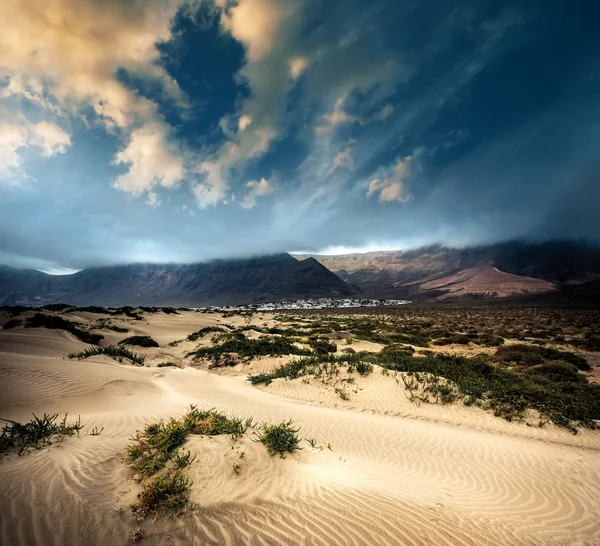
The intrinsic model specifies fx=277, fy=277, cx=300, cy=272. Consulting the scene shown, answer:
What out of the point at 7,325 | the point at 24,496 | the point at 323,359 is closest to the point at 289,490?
the point at 24,496

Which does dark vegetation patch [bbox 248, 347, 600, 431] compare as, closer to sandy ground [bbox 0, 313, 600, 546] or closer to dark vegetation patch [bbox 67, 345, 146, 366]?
sandy ground [bbox 0, 313, 600, 546]

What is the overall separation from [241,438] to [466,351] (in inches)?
914

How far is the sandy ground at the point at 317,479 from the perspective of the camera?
10.8 ft

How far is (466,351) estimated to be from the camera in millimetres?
22656

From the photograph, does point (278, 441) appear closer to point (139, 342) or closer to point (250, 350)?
point (250, 350)

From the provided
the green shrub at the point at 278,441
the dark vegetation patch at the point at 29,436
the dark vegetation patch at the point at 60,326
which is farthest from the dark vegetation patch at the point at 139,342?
the green shrub at the point at 278,441

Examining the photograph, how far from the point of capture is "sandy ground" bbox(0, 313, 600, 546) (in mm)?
3301

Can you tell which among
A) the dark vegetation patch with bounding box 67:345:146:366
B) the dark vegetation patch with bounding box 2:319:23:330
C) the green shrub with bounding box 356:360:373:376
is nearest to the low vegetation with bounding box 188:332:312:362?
the dark vegetation patch with bounding box 67:345:146:366

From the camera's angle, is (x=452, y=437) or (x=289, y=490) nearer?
(x=289, y=490)

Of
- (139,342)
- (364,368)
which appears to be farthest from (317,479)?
(139,342)

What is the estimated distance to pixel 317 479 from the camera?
4.54 metres

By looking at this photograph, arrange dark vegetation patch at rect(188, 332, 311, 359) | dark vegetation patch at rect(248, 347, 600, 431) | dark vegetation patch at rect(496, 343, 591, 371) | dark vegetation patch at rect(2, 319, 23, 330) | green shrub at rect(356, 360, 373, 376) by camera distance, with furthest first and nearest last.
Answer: dark vegetation patch at rect(2, 319, 23, 330), dark vegetation patch at rect(188, 332, 311, 359), dark vegetation patch at rect(496, 343, 591, 371), green shrub at rect(356, 360, 373, 376), dark vegetation patch at rect(248, 347, 600, 431)

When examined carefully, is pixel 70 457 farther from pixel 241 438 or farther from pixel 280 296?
pixel 280 296

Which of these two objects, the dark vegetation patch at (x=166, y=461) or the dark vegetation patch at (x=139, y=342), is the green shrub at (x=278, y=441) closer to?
the dark vegetation patch at (x=166, y=461)
